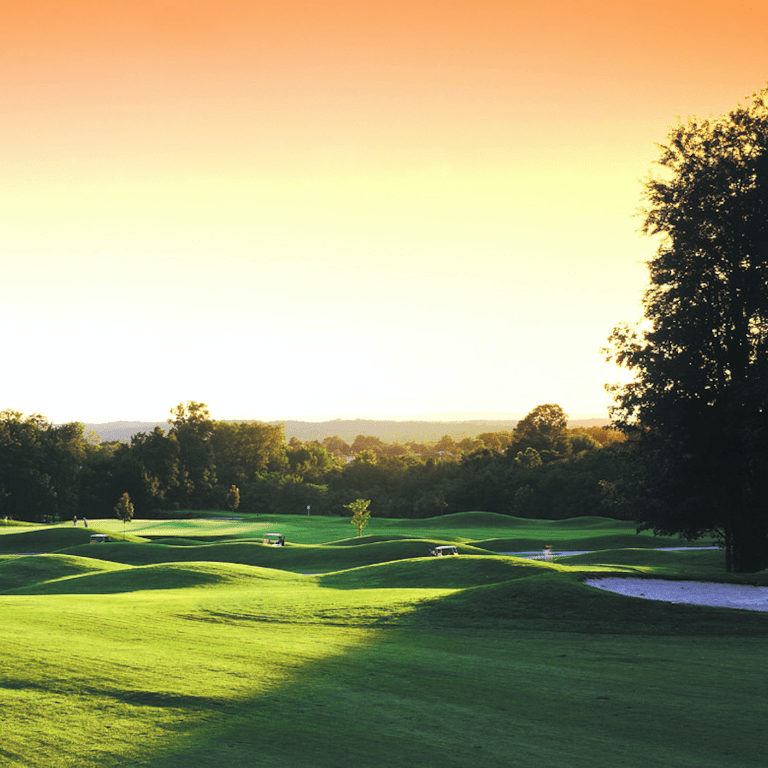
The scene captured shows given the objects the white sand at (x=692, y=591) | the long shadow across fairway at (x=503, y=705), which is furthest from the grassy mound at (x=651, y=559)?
the long shadow across fairway at (x=503, y=705)

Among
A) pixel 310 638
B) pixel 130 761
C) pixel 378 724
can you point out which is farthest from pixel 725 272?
pixel 130 761

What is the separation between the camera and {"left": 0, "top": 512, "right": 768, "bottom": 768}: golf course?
7078 millimetres

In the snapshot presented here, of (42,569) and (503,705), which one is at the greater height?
(503,705)

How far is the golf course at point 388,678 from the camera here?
708 centimetres

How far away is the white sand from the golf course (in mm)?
735

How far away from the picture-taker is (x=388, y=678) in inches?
393

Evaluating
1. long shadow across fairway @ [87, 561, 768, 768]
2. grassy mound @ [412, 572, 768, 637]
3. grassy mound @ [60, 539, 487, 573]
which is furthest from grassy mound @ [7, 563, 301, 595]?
grassy mound @ [412, 572, 768, 637]

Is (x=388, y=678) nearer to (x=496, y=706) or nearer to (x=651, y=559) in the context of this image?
(x=496, y=706)

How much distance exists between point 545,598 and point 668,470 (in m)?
11.4

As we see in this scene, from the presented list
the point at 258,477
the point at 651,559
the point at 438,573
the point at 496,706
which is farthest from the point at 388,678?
the point at 258,477

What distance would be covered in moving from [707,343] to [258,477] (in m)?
83.3

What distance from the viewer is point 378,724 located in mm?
7797

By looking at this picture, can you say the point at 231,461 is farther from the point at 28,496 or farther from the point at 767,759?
the point at 767,759

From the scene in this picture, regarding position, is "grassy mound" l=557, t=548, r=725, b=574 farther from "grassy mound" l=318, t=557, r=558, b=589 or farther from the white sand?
the white sand
